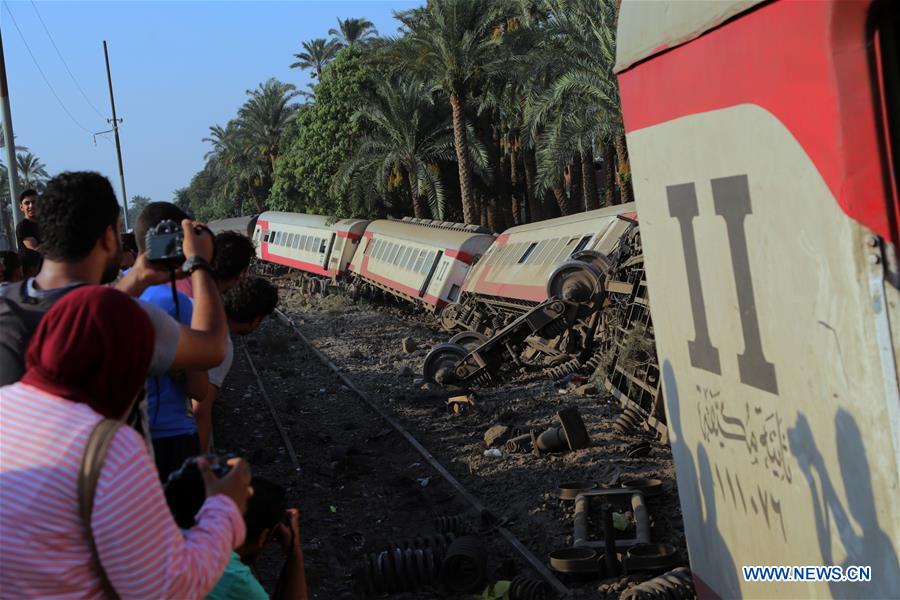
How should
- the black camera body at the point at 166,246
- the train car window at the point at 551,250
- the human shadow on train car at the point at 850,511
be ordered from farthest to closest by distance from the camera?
the train car window at the point at 551,250
the black camera body at the point at 166,246
the human shadow on train car at the point at 850,511

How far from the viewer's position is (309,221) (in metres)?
42.8

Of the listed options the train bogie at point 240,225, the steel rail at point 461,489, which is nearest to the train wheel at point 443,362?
the steel rail at point 461,489

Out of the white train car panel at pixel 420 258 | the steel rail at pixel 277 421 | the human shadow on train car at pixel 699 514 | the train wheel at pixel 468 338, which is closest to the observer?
the human shadow on train car at pixel 699 514

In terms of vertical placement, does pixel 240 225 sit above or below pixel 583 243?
above

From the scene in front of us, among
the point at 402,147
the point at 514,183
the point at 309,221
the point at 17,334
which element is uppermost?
the point at 402,147

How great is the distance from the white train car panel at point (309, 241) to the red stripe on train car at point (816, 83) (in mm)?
33603

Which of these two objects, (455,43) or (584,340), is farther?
(455,43)

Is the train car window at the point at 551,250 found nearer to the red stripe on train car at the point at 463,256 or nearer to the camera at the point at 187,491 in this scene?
the red stripe on train car at the point at 463,256

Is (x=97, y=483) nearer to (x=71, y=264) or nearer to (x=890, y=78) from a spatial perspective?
(x=71, y=264)

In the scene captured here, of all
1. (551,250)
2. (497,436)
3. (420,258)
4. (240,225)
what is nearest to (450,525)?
(497,436)

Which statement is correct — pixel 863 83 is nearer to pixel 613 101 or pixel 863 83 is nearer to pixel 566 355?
pixel 566 355

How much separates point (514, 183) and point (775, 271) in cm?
4201

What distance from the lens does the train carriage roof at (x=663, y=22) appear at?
3143 millimetres

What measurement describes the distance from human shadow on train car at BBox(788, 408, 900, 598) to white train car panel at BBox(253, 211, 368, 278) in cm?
3384
